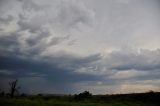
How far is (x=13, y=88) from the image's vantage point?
5734 centimetres

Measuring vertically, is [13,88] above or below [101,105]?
above

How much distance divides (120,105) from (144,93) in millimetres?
10568

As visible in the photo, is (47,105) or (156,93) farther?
(156,93)

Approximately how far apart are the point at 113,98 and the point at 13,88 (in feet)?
75.2

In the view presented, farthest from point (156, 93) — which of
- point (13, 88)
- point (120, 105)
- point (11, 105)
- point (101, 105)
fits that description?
point (13, 88)

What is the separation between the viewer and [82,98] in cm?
4391

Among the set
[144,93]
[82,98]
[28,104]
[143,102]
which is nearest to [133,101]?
[143,102]

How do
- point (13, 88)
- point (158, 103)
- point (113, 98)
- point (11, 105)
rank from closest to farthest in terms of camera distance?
point (11, 105) < point (158, 103) < point (113, 98) < point (13, 88)

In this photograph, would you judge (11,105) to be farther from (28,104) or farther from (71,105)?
(71,105)

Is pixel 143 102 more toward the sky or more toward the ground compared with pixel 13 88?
more toward the ground

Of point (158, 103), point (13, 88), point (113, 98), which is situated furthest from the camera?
point (13, 88)

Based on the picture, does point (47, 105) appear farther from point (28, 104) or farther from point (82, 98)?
point (82, 98)

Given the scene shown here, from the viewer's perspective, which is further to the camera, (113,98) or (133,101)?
(113,98)

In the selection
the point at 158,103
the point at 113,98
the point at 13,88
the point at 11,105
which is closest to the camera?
the point at 11,105
